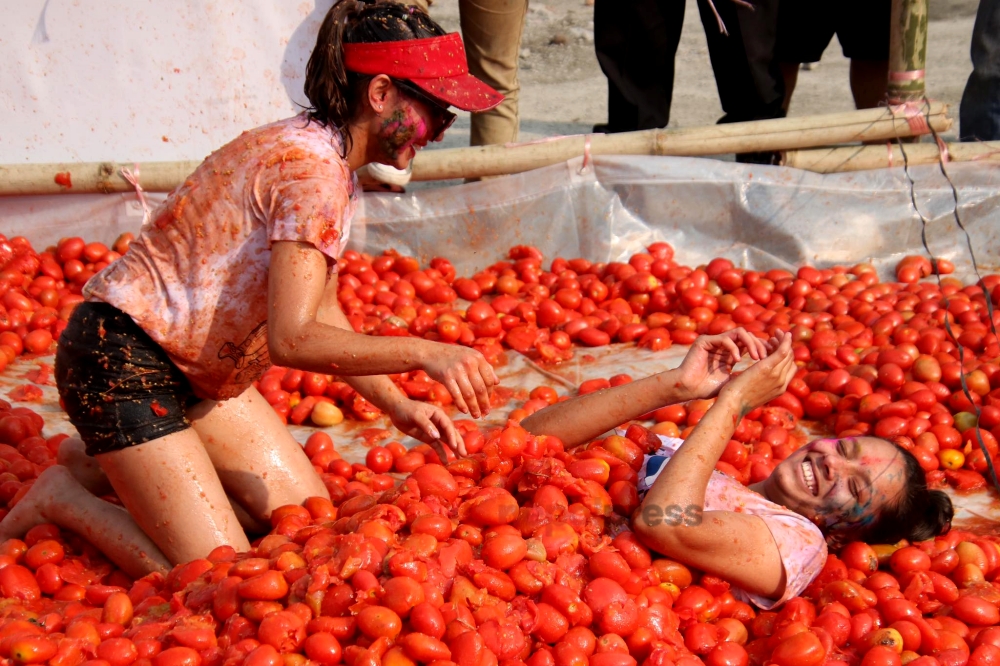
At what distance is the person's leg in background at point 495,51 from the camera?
5.05 meters

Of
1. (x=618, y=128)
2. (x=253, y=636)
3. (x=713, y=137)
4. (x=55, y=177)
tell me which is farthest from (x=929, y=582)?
(x=55, y=177)

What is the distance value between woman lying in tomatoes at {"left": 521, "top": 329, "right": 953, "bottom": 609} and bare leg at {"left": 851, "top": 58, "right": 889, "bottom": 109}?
352 centimetres

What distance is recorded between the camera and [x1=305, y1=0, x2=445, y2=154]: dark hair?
229 centimetres

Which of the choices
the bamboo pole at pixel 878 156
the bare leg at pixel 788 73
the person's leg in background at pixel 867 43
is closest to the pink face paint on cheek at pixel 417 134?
the bamboo pole at pixel 878 156

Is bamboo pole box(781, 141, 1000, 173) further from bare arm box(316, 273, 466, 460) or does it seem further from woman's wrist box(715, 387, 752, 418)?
bare arm box(316, 273, 466, 460)

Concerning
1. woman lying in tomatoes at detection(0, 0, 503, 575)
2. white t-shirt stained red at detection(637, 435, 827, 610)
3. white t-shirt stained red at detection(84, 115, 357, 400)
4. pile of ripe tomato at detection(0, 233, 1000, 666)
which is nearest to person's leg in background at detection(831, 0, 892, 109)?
pile of ripe tomato at detection(0, 233, 1000, 666)

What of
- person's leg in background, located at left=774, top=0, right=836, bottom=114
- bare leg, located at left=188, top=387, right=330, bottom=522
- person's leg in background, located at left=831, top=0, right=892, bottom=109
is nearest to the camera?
bare leg, located at left=188, top=387, right=330, bottom=522

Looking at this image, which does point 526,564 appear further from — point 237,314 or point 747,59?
point 747,59

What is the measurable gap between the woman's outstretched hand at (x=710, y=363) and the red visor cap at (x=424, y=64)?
3.22ft

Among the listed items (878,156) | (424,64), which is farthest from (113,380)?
(878,156)

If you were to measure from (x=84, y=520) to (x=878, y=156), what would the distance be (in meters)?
3.94

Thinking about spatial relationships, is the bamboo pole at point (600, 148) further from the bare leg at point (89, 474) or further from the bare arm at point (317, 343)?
the bare arm at point (317, 343)

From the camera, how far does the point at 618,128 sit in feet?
18.6

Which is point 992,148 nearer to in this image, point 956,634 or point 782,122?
point 782,122
